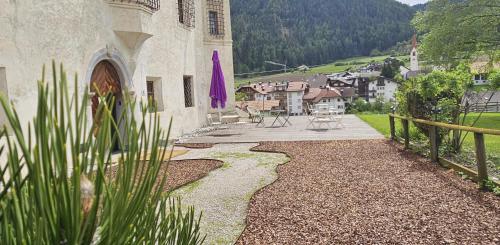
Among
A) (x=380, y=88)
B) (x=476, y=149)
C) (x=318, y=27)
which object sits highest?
(x=318, y=27)

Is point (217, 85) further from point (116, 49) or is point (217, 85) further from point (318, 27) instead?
point (318, 27)

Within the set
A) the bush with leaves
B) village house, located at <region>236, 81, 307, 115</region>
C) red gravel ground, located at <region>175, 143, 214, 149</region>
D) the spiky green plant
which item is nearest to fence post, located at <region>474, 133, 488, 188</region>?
the bush with leaves

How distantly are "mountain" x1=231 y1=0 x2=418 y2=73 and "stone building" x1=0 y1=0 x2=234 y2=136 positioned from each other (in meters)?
122

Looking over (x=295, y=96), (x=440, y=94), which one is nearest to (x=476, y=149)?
(x=440, y=94)

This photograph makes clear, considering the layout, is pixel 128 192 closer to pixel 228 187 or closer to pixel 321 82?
pixel 228 187

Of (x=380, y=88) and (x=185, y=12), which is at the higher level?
(x=185, y=12)

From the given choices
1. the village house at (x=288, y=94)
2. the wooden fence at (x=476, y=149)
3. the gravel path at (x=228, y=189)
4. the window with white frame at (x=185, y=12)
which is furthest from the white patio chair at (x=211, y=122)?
the village house at (x=288, y=94)

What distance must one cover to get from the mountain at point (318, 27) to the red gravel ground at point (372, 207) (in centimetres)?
13172

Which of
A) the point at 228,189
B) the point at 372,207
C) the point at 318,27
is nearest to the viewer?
the point at 372,207

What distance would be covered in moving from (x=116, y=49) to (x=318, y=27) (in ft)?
571

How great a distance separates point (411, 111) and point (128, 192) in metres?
9.63

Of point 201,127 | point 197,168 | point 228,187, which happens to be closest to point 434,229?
point 228,187

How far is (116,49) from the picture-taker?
33.8 feet

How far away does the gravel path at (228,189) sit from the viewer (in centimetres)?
461
